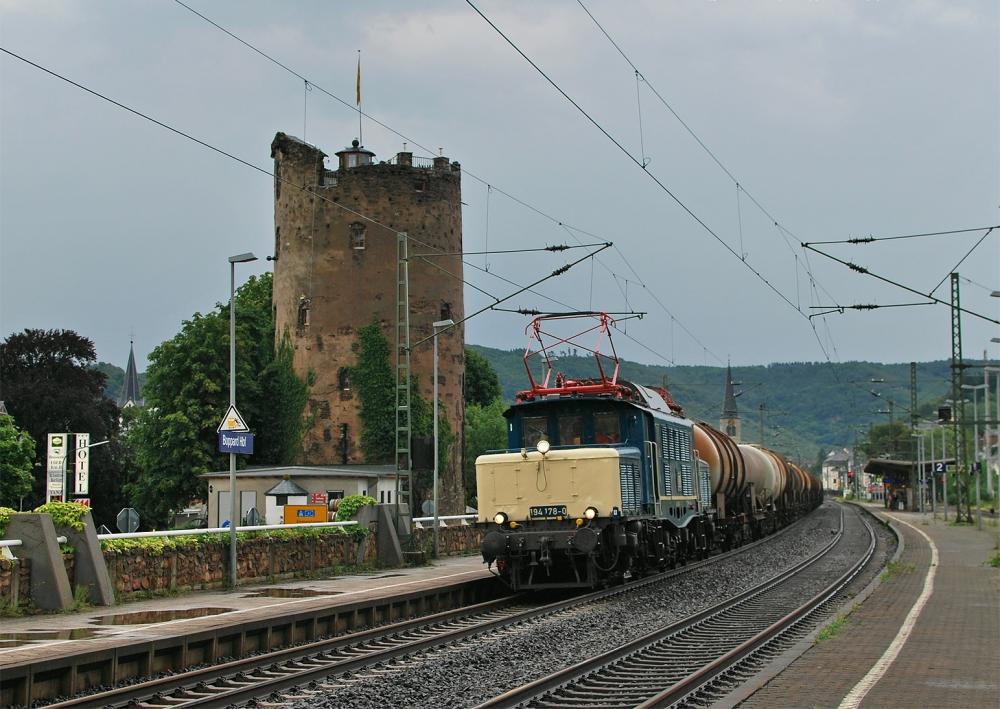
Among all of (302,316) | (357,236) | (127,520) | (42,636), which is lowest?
(42,636)

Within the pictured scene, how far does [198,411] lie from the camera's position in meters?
62.5

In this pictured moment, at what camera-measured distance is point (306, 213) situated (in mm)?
63969

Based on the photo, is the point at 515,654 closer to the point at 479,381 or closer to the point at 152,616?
the point at 152,616

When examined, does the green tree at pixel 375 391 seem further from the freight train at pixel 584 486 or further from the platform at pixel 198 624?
the platform at pixel 198 624

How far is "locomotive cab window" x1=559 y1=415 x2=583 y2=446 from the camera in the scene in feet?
76.7

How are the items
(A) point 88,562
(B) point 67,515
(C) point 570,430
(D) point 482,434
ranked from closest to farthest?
(B) point 67,515
(A) point 88,562
(C) point 570,430
(D) point 482,434

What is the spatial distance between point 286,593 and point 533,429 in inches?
218

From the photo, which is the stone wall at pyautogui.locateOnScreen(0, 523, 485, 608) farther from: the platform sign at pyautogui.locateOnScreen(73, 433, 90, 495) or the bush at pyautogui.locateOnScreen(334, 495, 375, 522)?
the platform sign at pyautogui.locateOnScreen(73, 433, 90, 495)

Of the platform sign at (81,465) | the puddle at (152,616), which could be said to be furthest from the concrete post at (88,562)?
the platform sign at (81,465)

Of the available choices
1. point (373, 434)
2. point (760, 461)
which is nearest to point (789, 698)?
point (760, 461)

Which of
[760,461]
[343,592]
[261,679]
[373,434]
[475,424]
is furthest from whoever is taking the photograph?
[475,424]

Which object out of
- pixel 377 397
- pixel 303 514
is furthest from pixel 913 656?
pixel 377 397

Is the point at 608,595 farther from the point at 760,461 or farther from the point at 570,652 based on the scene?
the point at 760,461

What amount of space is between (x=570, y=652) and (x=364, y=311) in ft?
159
